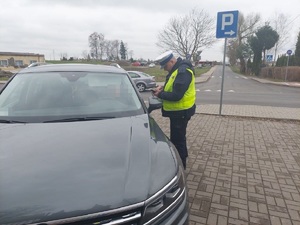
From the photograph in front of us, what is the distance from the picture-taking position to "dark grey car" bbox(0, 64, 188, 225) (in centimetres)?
132

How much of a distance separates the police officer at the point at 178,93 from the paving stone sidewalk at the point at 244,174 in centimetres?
67

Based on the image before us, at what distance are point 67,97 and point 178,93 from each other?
1429 millimetres

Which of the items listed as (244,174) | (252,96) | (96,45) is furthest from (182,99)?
(96,45)

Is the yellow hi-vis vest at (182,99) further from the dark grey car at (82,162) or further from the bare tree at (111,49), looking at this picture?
the bare tree at (111,49)

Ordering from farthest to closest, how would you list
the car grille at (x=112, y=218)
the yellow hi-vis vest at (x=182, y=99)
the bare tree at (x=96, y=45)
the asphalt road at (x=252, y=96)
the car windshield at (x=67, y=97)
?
the bare tree at (x=96, y=45), the asphalt road at (x=252, y=96), the yellow hi-vis vest at (x=182, y=99), the car windshield at (x=67, y=97), the car grille at (x=112, y=218)

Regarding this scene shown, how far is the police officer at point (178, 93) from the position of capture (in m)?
3.27

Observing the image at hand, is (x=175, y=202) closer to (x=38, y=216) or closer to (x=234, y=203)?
(x=38, y=216)

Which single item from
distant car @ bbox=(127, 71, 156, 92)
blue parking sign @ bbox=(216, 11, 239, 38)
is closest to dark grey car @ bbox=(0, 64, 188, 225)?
blue parking sign @ bbox=(216, 11, 239, 38)

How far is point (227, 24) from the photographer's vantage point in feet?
22.1

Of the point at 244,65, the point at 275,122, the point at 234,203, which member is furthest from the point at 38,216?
the point at 244,65

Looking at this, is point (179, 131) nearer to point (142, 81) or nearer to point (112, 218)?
point (112, 218)

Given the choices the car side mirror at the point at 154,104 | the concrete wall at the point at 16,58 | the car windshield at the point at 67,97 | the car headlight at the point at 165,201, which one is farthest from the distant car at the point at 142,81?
the concrete wall at the point at 16,58

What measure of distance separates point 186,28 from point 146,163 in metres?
38.4

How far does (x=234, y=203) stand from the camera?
290 centimetres
